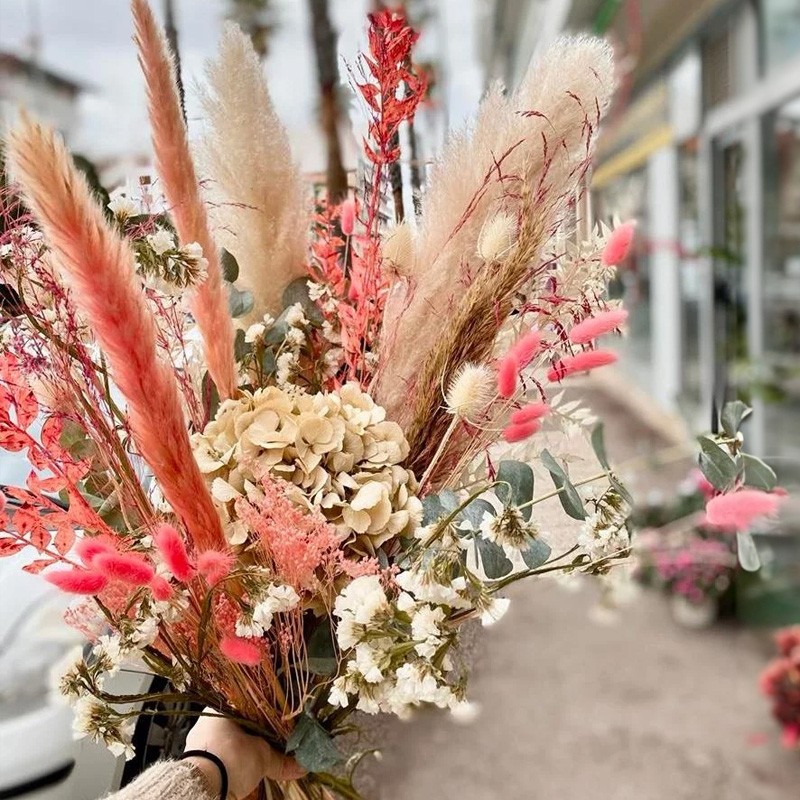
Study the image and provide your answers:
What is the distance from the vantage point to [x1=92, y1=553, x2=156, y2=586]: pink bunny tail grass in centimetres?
50

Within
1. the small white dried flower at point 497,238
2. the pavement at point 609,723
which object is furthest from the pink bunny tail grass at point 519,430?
the pavement at point 609,723

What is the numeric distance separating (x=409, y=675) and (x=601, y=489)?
0.21 metres

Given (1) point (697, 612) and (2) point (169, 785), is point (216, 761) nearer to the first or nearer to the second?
(2) point (169, 785)

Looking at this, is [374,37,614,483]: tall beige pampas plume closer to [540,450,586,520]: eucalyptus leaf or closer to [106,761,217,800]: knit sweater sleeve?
[540,450,586,520]: eucalyptus leaf

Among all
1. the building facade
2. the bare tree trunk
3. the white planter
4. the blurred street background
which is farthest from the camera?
the building facade

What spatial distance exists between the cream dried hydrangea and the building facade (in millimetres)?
1808

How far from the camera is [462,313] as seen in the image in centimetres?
57

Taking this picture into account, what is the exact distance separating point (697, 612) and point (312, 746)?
2740 millimetres

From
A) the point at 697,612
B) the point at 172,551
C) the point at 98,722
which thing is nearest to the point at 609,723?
the point at 697,612

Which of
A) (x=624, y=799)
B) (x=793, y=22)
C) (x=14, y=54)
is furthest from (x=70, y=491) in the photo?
(x=793, y=22)

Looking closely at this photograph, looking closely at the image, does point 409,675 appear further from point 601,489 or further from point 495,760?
point 495,760

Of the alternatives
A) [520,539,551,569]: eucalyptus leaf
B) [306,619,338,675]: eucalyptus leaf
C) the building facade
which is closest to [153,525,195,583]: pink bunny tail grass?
[306,619,338,675]: eucalyptus leaf

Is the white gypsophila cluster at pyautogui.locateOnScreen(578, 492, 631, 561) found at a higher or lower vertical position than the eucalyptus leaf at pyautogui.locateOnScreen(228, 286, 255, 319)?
lower

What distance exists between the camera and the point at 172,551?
0.51m
